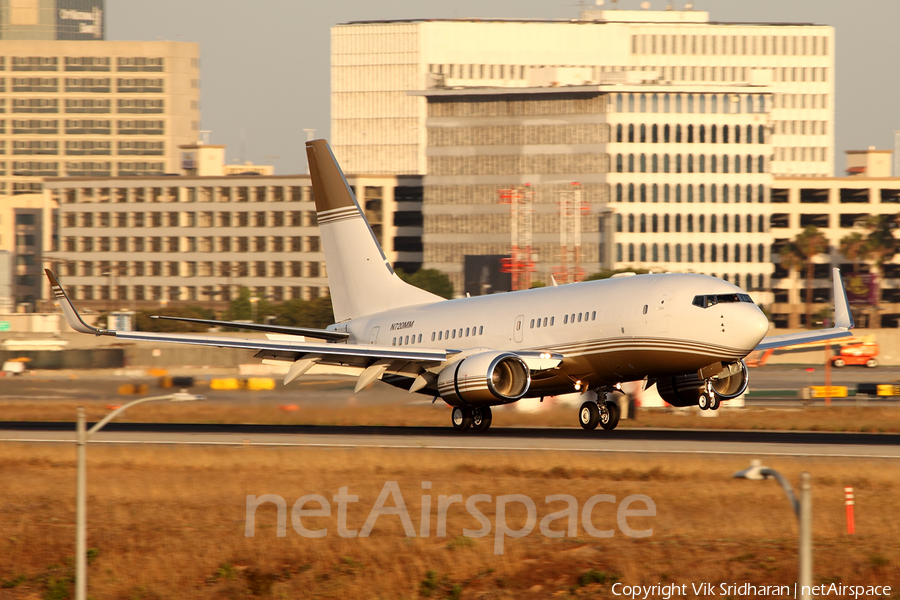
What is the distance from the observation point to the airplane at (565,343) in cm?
3825

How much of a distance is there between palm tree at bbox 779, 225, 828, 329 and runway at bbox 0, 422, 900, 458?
129 m

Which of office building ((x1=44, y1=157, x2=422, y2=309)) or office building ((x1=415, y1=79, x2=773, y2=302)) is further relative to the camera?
office building ((x1=44, y1=157, x2=422, y2=309))

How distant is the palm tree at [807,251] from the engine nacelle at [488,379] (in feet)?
444

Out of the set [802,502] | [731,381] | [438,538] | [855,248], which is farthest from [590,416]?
[855,248]

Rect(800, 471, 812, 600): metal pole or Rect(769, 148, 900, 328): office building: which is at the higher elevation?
Rect(769, 148, 900, 328): office building

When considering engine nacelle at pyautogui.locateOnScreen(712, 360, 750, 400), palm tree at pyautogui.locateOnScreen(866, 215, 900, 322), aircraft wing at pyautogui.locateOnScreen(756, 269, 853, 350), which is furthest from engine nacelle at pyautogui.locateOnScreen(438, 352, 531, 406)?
palm tree at pyautogui.locateOnScreen(866, 215, 900, 322)

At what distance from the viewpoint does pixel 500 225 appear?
170625 mm

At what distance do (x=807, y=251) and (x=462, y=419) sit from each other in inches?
5277

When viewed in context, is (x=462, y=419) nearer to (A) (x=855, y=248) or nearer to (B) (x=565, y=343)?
(B) (x=565, y=343)

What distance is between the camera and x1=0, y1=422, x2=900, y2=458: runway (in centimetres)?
3584

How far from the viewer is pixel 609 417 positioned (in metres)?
42.8

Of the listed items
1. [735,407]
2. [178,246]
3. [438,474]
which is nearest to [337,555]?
[438,474]

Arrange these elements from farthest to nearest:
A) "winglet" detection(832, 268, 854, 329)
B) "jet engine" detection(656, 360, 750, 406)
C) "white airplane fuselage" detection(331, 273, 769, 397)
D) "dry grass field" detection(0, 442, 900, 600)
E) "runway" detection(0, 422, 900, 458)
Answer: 1. "winglet" detection(832, 268, 854, 329)
2. "jet engine" detection(656, 360, 750, 406)
3. "white airplane fuselage" detection(331, 273, 769, 397)
4. "runway" detection(0, 422, 900, 458)
5. "dry grass field" detection(0, 442, 900, 600)

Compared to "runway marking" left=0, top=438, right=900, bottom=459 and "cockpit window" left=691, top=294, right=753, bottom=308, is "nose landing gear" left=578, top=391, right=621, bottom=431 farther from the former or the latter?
"runway marking" left=0, top=438, right=900, bottom=459
